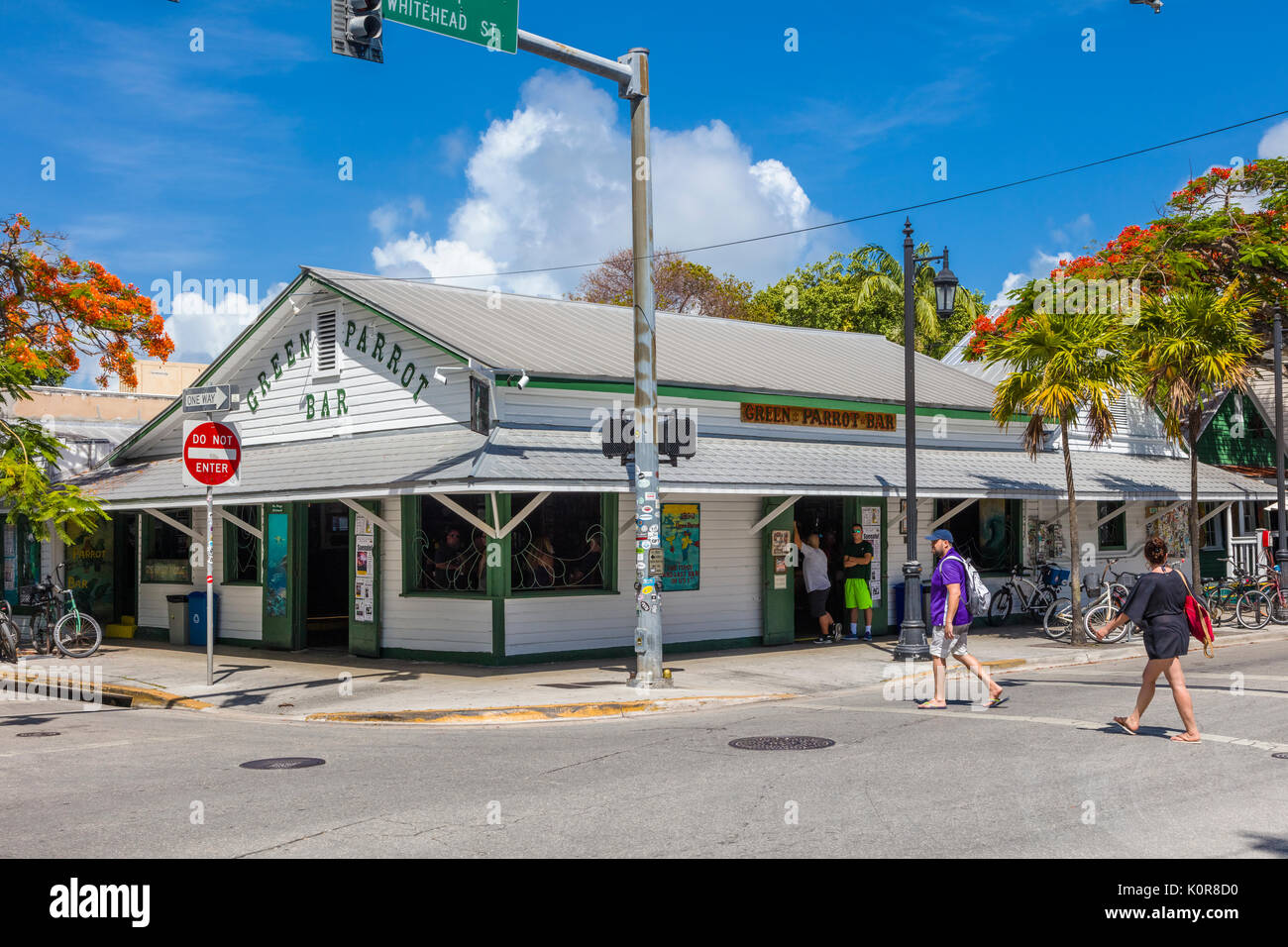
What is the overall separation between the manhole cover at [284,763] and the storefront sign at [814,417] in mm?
10901

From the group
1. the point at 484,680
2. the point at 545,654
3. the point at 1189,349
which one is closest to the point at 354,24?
the point at 484,680

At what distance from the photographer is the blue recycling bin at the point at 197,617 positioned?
2009 cm

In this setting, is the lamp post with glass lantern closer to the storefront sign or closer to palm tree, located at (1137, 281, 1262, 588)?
the storefront sign

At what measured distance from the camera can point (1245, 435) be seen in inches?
1214

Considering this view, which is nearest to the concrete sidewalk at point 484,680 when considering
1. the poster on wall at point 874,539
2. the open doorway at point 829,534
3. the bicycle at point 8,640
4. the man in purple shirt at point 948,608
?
the bicycle at point 8,640

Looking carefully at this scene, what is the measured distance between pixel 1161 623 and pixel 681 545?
8.71 metres

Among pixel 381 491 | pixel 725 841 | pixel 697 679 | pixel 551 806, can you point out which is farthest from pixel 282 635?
pixel 725 841

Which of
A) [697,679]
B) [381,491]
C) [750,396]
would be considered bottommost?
[697,679]

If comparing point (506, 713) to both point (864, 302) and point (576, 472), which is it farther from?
point (864, 302)

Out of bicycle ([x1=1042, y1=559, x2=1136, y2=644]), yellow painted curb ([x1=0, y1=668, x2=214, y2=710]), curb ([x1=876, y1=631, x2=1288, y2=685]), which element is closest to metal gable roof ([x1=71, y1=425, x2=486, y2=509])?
yellow painted curb ([x1=0, y1=668, x2=214, y2=710])

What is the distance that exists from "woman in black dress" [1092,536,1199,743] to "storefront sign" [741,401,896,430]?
9646mm

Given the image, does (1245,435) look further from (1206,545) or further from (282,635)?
(282,635)

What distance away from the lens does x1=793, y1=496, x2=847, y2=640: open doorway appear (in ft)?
66.4
